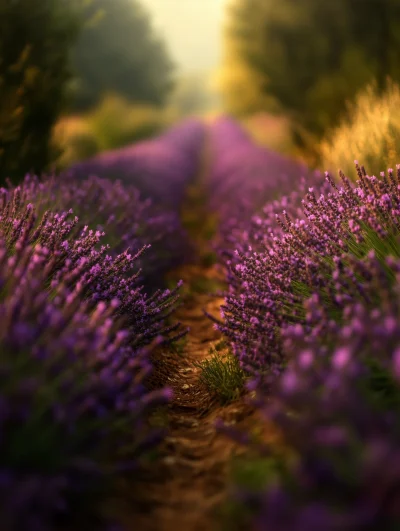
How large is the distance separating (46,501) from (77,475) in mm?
224

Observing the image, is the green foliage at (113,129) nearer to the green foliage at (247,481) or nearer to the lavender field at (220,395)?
the lavender field at (220,395)

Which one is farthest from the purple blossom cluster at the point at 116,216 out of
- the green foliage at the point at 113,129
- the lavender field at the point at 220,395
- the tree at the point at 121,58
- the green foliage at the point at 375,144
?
the tree at the point at 121,58

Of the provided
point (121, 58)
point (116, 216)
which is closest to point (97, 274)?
point (116, 216)

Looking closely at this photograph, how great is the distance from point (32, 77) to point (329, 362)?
4.37 m

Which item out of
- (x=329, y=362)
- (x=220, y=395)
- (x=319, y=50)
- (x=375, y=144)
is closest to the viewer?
(x=329, y=362)

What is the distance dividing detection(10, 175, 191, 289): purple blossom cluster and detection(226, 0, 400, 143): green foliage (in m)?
4.82

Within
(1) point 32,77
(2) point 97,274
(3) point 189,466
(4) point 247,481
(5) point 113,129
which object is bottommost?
(4) point 247,481

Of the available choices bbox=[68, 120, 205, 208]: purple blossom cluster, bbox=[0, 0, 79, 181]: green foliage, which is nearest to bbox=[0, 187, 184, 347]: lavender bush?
bbox=[0, 0, 79, 181]: green foliage

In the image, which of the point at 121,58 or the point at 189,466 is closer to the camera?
the point at 189,466

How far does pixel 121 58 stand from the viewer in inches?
947

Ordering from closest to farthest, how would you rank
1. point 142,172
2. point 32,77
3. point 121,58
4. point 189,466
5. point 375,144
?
point 189,466
point 375,144
point 32,77
point 142,172
point 121,58

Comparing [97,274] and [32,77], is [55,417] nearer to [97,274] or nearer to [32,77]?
[97,274]

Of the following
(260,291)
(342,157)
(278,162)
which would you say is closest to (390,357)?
(260,291)

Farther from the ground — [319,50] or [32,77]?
[319,50]
